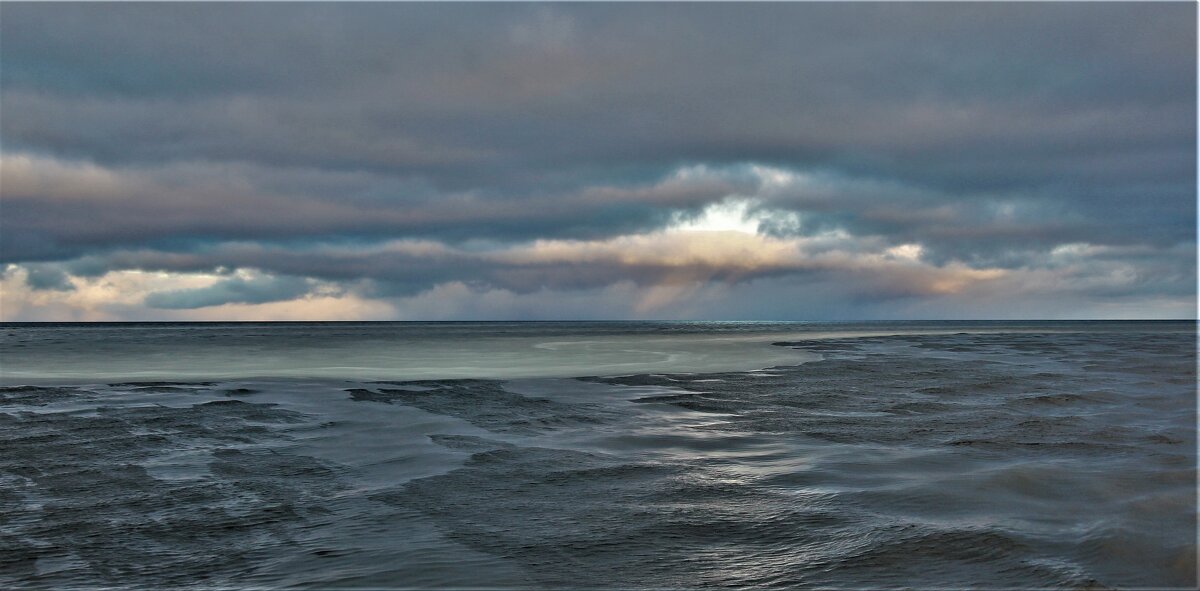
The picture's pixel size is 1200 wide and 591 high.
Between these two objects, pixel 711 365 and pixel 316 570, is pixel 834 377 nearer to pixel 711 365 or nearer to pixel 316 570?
pixel 711 365

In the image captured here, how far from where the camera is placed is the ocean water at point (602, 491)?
A: 6.57 m

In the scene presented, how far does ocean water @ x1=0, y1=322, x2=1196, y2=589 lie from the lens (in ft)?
21.5


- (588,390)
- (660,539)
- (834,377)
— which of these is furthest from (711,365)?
(660,539)

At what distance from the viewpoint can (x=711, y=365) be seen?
1375 inches

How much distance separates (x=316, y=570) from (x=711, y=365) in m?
29.4

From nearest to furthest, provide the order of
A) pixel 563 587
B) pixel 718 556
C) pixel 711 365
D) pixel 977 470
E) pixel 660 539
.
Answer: pixel 563 587, pixel 718 556, pixel 660 539, pixel 977 470, pixel 711 365

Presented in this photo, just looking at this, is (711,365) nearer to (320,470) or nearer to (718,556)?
(320,470)

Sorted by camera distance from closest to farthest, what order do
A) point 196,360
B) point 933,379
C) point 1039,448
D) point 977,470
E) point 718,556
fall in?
point 718,556, point 977,470, point 1039,448, point 933,379, point 196,360

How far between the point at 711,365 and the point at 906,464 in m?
24.0

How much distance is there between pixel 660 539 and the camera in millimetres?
7395

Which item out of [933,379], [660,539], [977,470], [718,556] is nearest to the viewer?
[718,556]

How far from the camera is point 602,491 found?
30.9 feet

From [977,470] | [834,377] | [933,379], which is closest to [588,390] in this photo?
[834,377]

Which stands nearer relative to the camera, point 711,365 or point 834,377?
point 834,377
